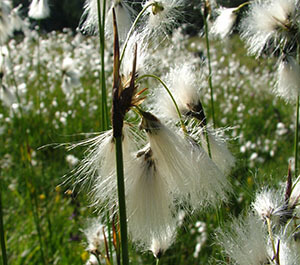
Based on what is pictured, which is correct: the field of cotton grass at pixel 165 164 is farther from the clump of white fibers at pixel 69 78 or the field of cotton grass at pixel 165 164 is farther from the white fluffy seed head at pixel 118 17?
the clump of white fibers at pixel 69 78

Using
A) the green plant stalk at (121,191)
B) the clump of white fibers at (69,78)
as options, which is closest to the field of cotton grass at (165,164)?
the green plant stalk at (121,191)

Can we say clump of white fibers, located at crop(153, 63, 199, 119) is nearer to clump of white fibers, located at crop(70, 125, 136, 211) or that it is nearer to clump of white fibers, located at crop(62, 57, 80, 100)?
clump of white fibers, located at crop(70, 125, 136, 211)

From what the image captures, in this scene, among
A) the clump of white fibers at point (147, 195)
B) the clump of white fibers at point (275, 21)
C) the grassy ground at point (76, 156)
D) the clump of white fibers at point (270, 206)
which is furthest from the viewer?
the grassy ground at point (76, 156)

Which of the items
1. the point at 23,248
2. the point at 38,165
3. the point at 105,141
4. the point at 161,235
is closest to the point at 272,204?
the point at 161,235

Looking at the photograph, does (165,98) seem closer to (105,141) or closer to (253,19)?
(105,141)

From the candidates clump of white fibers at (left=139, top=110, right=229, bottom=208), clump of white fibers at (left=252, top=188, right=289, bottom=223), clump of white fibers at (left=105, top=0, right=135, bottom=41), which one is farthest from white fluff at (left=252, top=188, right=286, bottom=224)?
clump of white fibers at (left=105, top=0, right=135, bottom=41)
